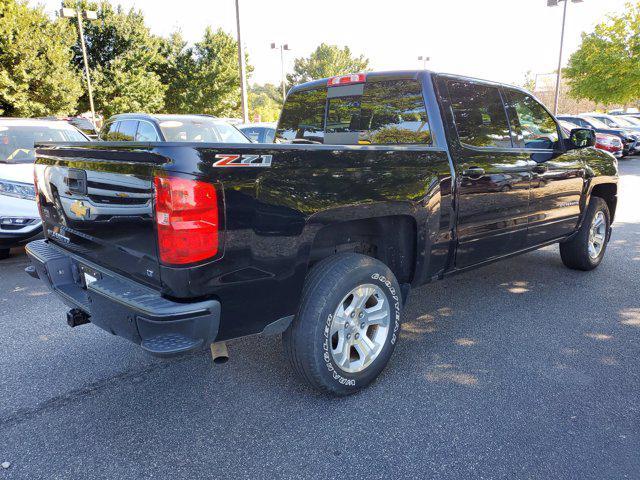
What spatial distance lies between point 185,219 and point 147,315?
0.47 meters

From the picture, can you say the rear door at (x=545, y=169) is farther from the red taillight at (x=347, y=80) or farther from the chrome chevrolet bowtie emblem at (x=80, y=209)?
the chrome chevrolet bowtie emblem at (x=80, y=209)

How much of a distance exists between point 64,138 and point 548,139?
248 inches

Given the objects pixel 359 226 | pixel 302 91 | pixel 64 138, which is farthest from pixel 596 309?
pixel 64 138

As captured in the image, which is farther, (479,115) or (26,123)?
(26,123)

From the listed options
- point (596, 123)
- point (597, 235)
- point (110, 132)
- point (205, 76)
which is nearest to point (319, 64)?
point (205, 76)

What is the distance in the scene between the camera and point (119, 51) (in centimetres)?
3141

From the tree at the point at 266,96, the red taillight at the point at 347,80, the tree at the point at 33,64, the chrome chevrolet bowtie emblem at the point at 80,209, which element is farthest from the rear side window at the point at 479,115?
the tree at the point at 266,96

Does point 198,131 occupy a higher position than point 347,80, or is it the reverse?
point 347,80

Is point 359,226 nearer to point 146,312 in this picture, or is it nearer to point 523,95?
point 146,312

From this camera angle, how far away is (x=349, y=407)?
2.74 metres

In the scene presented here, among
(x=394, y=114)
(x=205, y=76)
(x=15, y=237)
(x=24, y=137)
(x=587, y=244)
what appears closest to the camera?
(x=394, y=114)

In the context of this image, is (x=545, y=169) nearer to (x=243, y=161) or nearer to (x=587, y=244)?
(x=587, y=244)

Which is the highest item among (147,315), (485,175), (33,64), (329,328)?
(33,64)

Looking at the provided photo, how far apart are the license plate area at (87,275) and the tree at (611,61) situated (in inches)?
1171
